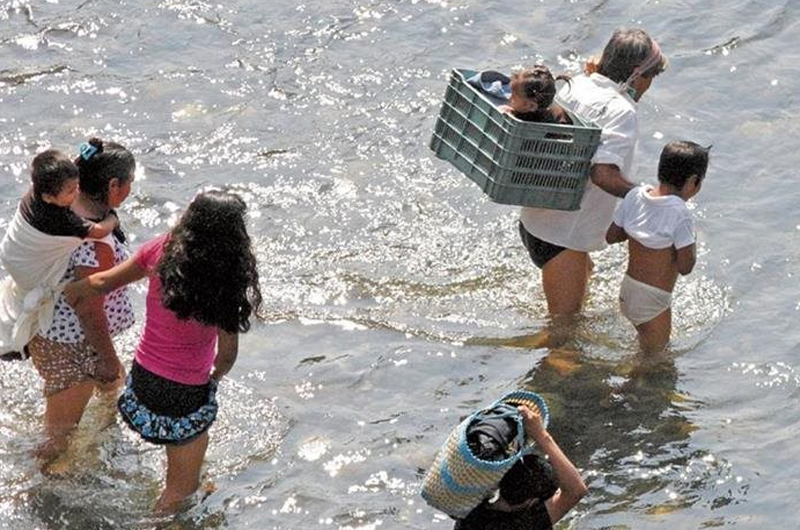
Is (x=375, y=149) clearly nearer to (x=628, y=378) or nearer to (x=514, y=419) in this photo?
(x=628, y=378)

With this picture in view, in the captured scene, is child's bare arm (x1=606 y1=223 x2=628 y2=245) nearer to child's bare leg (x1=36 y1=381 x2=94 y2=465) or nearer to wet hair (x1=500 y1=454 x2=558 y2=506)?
wet hair (x1=500 y1=454 x2=558 y2=506)

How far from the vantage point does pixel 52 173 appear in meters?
5.98

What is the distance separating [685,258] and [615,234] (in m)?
0.41

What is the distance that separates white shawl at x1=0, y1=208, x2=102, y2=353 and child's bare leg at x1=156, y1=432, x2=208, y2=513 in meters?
0.87

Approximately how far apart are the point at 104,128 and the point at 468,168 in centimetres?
423

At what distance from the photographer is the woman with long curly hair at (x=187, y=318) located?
570 centimetres

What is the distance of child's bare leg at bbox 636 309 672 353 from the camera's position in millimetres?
7558

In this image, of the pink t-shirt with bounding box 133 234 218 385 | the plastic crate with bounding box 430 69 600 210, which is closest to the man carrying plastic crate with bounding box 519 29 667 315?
A: the plastic crate with bounding box 430 69 600 210

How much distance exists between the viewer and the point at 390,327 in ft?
27.2

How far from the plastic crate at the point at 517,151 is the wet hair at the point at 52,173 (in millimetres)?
2144

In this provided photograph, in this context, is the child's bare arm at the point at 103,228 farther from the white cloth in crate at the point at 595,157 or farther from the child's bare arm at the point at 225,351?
the white cloth in crate at the point at 595,157

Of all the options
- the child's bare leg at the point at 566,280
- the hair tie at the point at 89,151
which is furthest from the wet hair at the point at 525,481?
the child's bare leg at the point at 566,280

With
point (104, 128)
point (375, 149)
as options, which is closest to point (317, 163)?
point (375, 149)

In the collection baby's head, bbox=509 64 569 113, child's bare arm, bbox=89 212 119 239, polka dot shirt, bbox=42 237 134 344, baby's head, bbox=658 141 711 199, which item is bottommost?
polka dot shirt, bbox=42 237 134 344
